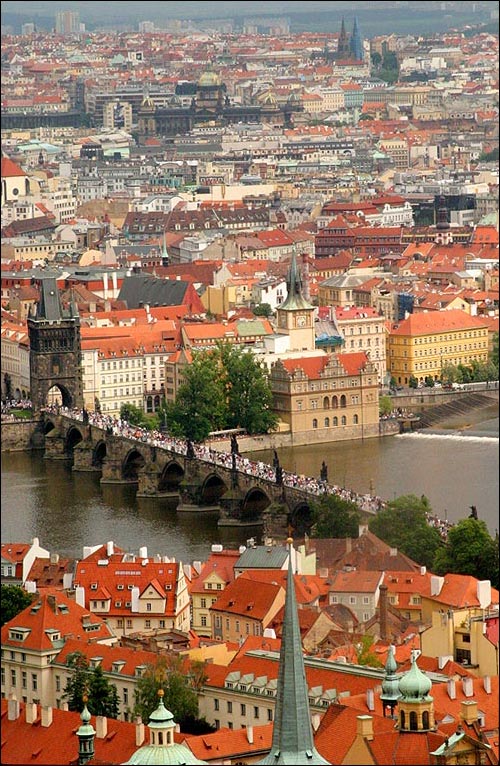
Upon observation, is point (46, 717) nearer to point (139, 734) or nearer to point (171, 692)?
point (139, 734)

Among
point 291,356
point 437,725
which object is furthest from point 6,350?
point 437,725

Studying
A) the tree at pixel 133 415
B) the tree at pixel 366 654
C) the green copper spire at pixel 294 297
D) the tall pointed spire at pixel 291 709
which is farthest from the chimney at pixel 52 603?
the green copper spire at pixel 294 297

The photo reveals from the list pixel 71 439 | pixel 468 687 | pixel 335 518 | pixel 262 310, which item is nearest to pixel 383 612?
pixel 468 687

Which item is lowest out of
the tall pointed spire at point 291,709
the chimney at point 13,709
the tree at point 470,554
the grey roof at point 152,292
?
the grey roof at point 152,292

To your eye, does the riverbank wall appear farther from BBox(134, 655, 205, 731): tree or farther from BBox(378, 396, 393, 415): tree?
BBox(134, 655, 205, 731): tree

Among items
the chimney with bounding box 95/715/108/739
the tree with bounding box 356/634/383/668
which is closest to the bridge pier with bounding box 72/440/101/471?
the tree with bounding box 356/634/383/668

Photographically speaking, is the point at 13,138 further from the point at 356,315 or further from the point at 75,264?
the point at 356,315

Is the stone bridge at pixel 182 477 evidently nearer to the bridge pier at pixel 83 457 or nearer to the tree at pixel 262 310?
the bridge pier at pixel 83 457
